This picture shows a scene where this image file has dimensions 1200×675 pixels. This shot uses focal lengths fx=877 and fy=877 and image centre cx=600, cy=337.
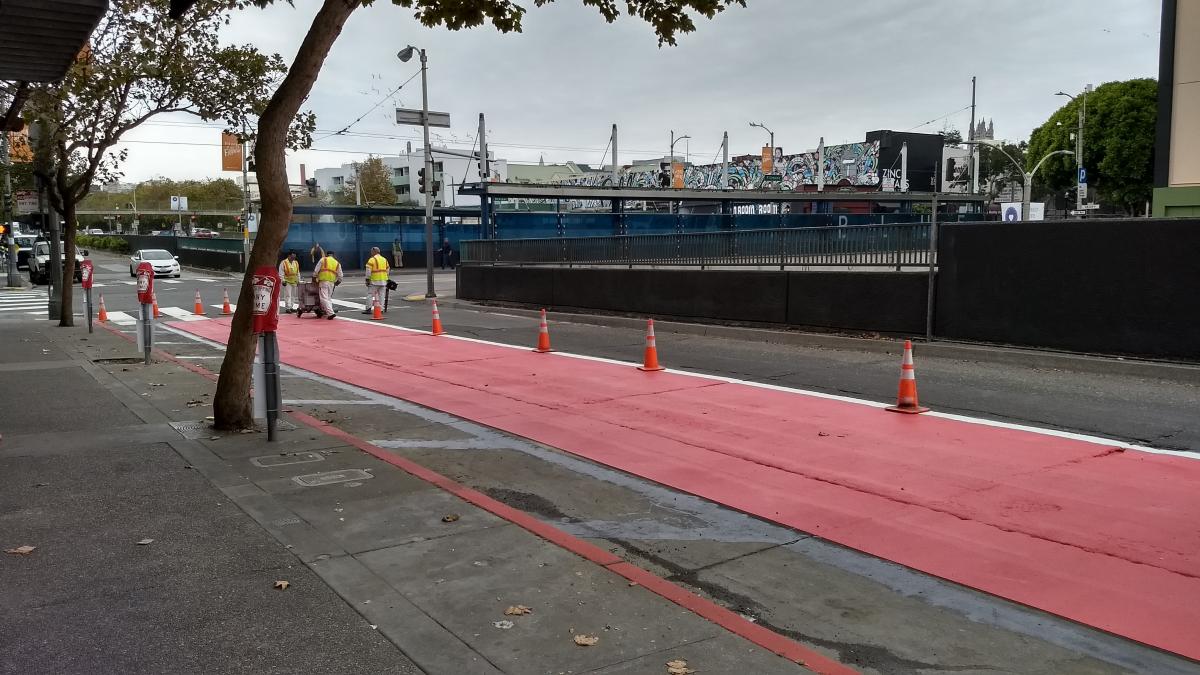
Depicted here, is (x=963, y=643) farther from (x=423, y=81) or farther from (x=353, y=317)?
(x=423, y=81)

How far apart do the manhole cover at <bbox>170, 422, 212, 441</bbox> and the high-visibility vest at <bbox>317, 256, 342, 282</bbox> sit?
42.7ft

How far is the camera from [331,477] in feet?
23.5

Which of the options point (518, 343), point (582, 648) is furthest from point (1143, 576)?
point (518, 343)

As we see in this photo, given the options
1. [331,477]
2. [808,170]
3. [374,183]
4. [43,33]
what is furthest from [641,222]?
[374,183]

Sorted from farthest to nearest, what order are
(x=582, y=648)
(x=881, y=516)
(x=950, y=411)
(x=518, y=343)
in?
(x=518, y=343) < (x=950, y=411) < (x=881, y=516) < (x=582, y=648)

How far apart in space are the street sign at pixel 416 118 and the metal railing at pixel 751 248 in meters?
6.37

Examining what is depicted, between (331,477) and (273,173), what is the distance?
3254mm

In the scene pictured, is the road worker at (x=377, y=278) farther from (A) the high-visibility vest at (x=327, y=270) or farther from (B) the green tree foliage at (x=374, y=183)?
(B) the green tree foliage at (x=374, y=183)

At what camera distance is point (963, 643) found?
425cm

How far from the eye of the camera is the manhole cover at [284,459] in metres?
7.58


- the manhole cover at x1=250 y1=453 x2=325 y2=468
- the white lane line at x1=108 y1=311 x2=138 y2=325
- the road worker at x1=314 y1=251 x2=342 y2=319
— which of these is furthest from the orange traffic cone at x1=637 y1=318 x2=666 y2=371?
the white lane line at x1=108 y1=311 x2=138 y2=325

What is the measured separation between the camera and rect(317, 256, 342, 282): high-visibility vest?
21.8 meters

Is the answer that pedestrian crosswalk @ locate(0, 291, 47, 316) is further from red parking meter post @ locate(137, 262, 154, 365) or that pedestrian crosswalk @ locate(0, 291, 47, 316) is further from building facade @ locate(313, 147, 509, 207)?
building facade @ locate(313, 147, 509, 207)

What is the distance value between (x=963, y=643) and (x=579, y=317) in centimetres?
1761
